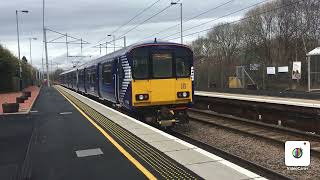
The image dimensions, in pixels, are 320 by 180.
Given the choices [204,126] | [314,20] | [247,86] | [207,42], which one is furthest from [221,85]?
[207,42]

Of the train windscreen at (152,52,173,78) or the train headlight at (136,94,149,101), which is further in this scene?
the train windscreen at (152,52,173,78)

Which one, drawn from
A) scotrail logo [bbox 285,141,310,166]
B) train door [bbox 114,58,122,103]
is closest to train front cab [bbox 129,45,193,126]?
train door [bbox 114,58,122,103]

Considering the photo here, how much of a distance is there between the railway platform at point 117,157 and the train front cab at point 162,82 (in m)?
1.81

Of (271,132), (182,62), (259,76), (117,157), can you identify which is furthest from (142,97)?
(259,76)

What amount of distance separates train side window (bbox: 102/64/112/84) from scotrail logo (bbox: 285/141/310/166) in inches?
523

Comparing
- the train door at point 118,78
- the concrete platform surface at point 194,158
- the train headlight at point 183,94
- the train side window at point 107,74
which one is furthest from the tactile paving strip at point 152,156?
the train side window at point 107,74

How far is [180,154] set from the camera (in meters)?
8.96

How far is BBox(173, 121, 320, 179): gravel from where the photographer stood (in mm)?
9758

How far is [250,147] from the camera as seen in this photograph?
12.9 metres

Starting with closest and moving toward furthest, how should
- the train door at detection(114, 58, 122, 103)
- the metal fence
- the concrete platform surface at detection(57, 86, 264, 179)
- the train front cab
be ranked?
the concrete platform surface at detection(57, 86, 264, 179) → the train front cab → the train door at detection(114, 58, 122, 103) → the metal fence

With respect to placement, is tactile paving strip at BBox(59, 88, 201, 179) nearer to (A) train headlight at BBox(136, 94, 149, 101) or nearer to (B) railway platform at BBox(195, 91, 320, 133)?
(A) train headlight at BBox(136, 94, 149, 101)

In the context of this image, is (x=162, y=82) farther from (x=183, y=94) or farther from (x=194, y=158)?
(x=194, y=158)

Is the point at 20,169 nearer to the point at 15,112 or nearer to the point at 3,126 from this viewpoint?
the point at 3,126

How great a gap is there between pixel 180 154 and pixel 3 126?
343 inches
